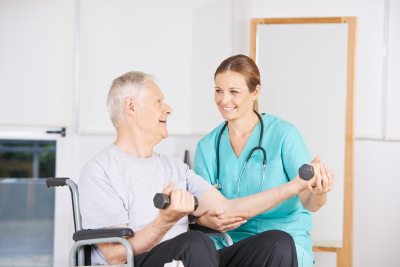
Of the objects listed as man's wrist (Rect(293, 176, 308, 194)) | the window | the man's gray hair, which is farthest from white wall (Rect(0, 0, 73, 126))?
man's wrist (Rect(293, 176, 308, 194))

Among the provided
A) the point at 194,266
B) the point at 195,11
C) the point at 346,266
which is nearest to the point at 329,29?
the point at 195,11

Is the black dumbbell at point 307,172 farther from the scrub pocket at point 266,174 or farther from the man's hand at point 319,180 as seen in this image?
Result: the scrub pocket at point 266,174

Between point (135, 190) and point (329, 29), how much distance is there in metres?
1.67

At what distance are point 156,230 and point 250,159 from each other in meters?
0.61

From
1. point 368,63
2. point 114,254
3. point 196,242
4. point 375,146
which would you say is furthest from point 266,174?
point 368,63

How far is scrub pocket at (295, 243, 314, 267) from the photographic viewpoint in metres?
1.26

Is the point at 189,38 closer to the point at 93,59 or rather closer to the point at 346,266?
the point at 93,59

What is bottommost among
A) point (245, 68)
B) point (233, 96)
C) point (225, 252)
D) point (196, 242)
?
point (225, 252)

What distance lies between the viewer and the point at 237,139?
1579mm

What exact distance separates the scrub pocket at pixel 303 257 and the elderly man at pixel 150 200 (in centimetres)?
22

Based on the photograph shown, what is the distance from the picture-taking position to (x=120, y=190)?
113 centimetres

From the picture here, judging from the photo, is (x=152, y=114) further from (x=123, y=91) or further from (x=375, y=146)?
(x=375, y=146)

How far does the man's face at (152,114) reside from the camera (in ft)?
4.11

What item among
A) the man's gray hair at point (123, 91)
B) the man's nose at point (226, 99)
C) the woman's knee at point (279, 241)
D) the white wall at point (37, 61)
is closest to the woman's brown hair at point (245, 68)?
the man's nose at point (226, 99)
